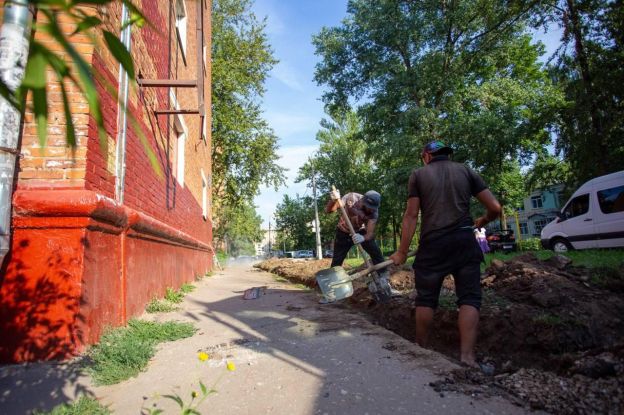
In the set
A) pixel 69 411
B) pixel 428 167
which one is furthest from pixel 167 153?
pixel 69 411

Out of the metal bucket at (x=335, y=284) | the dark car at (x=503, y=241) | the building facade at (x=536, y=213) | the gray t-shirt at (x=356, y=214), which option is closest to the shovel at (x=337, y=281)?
the metal bucket at (x=335, y=284)

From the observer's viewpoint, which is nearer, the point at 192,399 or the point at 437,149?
the point at 192,399

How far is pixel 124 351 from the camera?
111 inches

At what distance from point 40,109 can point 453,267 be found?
124 inches

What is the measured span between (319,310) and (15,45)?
4434 millimetres

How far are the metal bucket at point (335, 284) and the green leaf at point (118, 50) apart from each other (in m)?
3.83

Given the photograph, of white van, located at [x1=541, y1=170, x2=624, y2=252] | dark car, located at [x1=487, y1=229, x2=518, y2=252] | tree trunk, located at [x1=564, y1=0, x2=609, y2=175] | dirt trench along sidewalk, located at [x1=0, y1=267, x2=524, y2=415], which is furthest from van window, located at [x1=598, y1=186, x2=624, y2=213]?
dark car, located at [x1=487, y1=229, x2=518, y2=252]

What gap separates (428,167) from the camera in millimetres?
3490

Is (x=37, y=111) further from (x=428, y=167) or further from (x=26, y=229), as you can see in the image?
(x=428, y=167)

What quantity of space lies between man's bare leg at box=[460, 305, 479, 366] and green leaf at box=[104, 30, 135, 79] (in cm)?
302

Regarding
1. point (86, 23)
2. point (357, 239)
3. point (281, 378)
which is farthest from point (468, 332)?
point (86, 23)

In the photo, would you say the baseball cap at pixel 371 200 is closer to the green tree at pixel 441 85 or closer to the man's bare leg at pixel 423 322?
the man's bare leg at pixel 423 322

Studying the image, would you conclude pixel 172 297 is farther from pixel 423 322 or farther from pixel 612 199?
pixel 612 199

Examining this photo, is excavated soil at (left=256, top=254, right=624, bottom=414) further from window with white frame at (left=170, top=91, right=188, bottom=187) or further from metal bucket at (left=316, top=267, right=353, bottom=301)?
window with white frame at (left=170, top=91, right=188, bottom=187)
